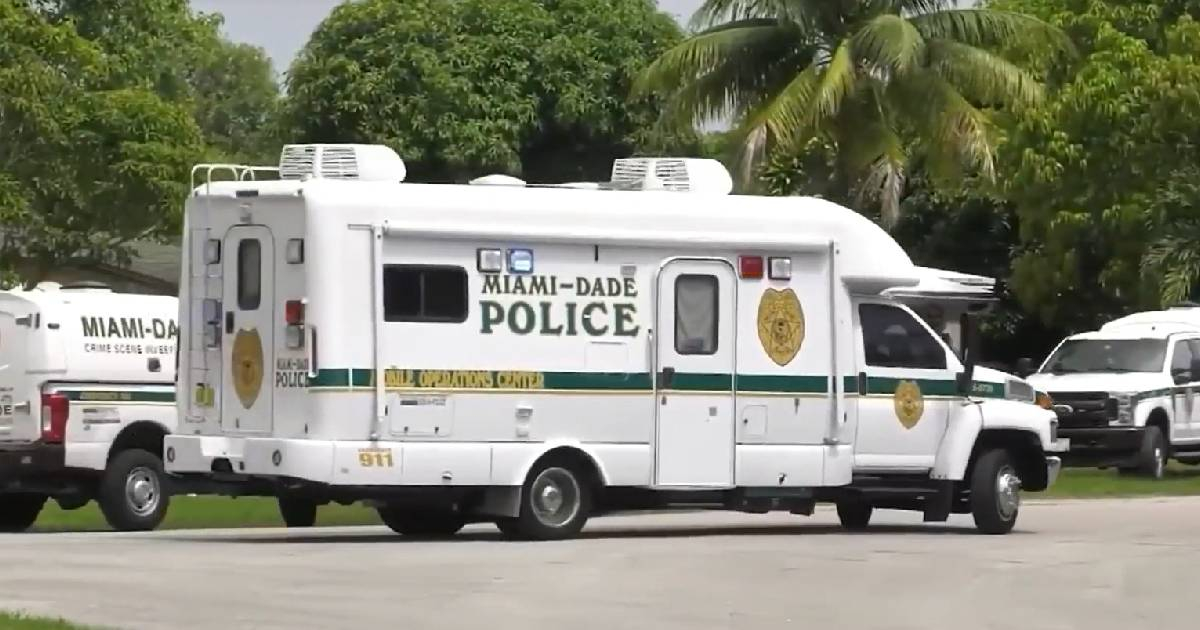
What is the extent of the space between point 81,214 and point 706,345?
19698 mm

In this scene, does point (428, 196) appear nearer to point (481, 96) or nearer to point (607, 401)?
point (607, 401)

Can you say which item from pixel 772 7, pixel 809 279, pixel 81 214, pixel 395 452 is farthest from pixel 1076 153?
pixel 395 452

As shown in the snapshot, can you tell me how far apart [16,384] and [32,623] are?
31.0 feet

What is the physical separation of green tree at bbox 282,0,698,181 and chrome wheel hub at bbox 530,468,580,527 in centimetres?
3448

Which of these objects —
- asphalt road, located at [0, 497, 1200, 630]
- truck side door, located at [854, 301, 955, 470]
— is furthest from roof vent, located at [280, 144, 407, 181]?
truck side door, located at [854, 301, 955, 470]

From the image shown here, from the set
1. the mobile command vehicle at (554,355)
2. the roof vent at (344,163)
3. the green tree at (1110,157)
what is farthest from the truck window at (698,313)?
the green tree at (1110,157)

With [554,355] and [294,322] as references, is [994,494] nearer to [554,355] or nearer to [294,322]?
[554,355]

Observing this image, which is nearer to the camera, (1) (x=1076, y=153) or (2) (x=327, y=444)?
(2) (x=327, y=444)

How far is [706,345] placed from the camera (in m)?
19.7

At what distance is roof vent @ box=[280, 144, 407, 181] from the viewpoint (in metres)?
18.7

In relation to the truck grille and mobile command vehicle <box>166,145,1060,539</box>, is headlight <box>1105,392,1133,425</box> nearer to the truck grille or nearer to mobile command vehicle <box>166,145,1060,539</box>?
the truck grille

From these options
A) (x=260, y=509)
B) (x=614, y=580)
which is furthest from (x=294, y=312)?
(x=260, y=509)

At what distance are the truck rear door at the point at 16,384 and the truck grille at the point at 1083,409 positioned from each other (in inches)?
604

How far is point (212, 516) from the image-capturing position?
24.1m
